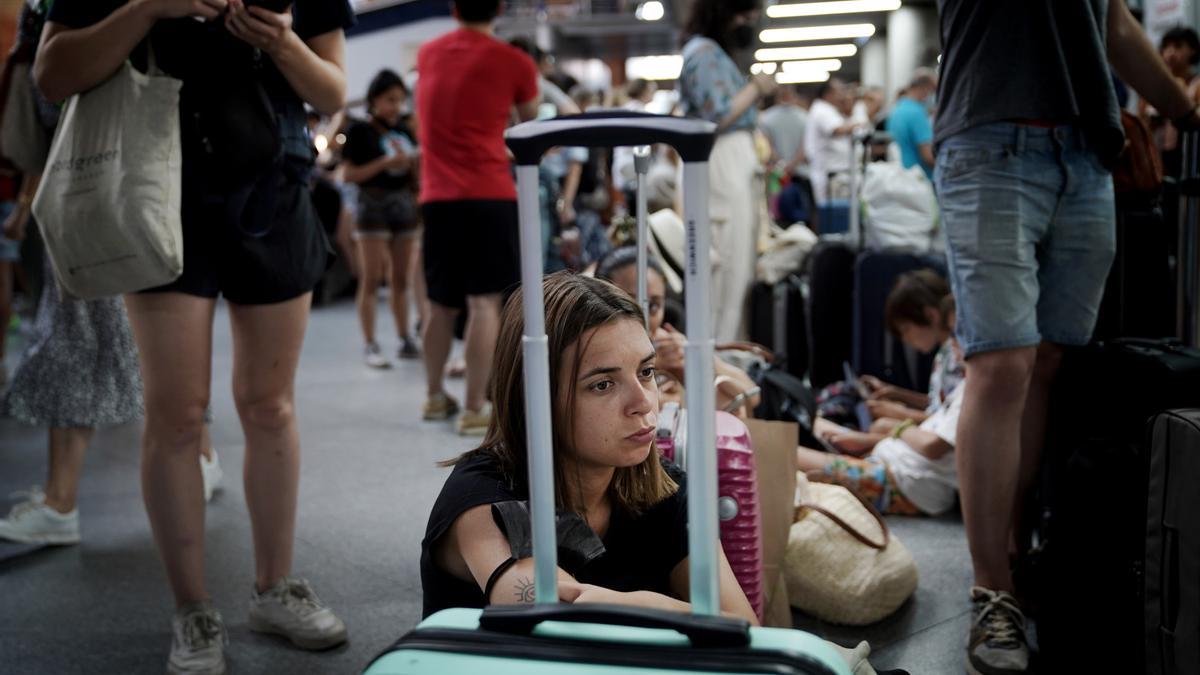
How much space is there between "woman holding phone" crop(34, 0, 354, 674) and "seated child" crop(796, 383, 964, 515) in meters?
1.56

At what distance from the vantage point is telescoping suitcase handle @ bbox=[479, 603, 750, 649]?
107 centimetres

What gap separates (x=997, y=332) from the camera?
2176mm

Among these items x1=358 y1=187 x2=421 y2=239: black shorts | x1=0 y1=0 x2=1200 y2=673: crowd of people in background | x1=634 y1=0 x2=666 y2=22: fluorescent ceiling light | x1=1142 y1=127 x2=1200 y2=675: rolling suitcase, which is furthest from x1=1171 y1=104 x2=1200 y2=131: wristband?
x1=634 y1=0 x2=666 y2=22: fluorescent ceiling light

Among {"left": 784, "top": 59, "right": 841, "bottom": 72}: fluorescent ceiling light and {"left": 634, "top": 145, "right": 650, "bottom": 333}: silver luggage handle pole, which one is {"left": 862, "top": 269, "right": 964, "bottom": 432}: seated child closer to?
{"left": 634, "top": 145, "right": 650, "bottom": 333}: silver luggage handle pole

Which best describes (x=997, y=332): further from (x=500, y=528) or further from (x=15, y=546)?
(x=15, y=546)

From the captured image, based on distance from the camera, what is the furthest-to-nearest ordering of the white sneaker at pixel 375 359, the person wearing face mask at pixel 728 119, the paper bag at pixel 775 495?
the white sneaker at pixel 375 359 < the person wearing face mask at pixel 728 119 < the paper bag at pixel 775 495

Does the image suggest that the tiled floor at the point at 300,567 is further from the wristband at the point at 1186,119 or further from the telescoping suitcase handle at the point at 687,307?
the telescoping suitcase handle at the point at 687,307

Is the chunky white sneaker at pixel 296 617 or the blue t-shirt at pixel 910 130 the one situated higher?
the blue t-shirt at pixel 910 130

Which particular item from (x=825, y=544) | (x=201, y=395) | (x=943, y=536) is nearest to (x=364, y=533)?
(x=201, y=395)

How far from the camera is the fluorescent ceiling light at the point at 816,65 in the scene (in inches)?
960

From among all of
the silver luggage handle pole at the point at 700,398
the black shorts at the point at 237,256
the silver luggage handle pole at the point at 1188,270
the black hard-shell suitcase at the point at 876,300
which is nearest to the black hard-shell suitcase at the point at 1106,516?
the silver luggage handle pole at the point at 1188,270

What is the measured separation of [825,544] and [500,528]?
54.1 inches

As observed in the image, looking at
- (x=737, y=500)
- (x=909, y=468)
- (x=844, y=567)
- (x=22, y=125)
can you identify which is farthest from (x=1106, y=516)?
(x=22, y=125)

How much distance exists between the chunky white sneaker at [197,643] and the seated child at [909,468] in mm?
1669
